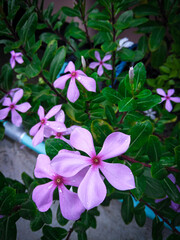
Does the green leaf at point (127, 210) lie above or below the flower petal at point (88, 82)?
below

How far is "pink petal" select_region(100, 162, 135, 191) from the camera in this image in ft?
1.10

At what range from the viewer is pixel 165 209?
2.32 ft

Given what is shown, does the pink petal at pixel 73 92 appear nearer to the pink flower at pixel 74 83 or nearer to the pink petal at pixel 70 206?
the pink flower at pixel 74 83

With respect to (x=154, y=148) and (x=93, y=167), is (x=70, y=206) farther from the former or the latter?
(x=154, y=148)

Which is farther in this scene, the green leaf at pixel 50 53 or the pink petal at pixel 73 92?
the green leaf at pixel 50 53

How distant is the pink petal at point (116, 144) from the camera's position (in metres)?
0.35

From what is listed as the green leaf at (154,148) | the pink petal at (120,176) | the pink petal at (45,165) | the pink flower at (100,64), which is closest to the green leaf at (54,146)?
the pink petal at (45,165)

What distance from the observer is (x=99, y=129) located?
18.4 inches

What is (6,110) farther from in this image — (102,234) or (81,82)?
(102,234)

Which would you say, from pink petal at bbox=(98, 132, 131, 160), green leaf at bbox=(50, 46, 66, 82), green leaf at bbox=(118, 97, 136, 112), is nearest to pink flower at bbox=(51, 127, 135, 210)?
pink petal at bbox=(98, 132, 131, 160)

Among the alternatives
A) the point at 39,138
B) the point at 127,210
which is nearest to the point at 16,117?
the point at 39,138

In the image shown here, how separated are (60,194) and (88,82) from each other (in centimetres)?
31

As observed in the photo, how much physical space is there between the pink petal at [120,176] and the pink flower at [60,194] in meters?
0.07

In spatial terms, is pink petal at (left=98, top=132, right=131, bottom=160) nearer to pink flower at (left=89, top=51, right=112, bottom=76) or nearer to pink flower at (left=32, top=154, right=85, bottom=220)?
pink flower at (left=32, top=154, right=85, bottom=220)
